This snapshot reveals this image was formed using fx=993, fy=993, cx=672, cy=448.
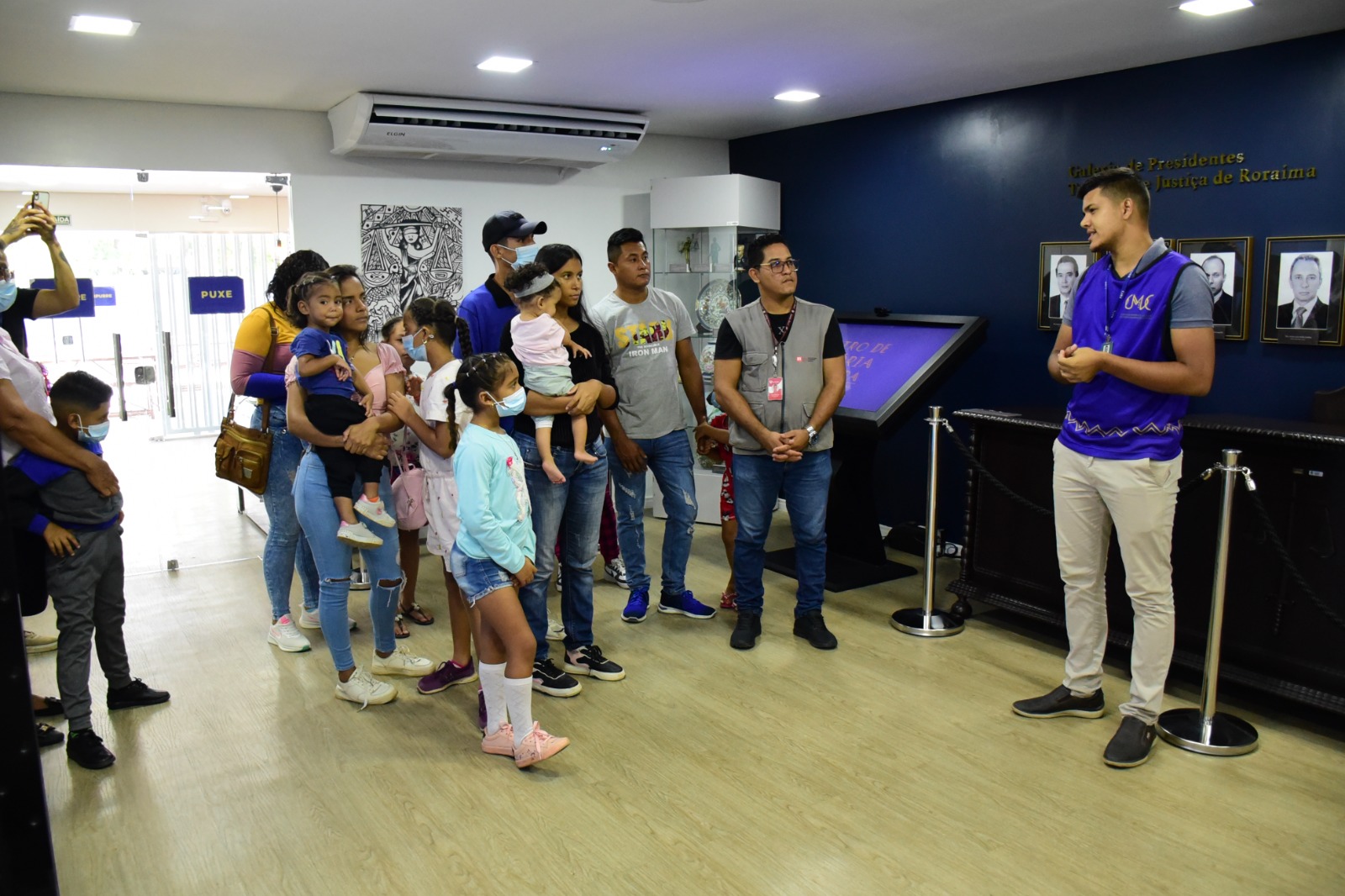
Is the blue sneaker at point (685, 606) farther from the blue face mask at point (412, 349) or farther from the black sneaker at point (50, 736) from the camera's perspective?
the black sneaker at point (50, 736)

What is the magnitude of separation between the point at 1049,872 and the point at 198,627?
3.69 metres

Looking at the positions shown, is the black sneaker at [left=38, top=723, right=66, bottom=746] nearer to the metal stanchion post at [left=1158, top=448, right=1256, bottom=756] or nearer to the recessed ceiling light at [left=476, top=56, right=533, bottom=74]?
the recessed ceiling light at [left=476, top=56, right=533, bottom=74]

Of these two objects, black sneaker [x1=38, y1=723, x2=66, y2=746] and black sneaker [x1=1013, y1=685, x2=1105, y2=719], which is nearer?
black sneaker [x1=38, y1=723, x2=66, y2=746]

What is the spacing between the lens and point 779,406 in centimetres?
404

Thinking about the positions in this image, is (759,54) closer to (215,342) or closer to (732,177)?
(732,177)

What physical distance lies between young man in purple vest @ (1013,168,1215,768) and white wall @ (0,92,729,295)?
406cm

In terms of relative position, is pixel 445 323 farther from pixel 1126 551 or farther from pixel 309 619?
pixel 1126 551

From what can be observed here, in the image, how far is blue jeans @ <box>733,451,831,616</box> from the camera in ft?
13.5

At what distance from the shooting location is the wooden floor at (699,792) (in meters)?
2.56

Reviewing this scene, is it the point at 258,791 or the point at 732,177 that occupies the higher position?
the point at 732,177

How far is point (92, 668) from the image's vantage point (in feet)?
13.3

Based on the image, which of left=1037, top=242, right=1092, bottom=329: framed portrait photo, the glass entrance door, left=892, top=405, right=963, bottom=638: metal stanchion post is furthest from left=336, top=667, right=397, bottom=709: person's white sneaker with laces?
the glass entrance door

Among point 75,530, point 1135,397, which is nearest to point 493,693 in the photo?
point 75,530

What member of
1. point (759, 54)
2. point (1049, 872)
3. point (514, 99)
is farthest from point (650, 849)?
point (514, 99)
